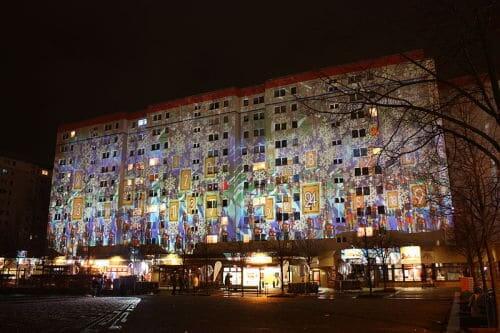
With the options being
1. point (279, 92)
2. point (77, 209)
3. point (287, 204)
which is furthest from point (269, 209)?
point (77, 209)

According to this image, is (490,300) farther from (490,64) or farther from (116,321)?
(116,321)

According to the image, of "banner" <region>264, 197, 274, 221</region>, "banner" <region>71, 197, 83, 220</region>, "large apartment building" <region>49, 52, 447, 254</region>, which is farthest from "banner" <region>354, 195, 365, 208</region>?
"banner" <region>71, 197, 83, 220</region>

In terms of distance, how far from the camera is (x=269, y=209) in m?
73.6

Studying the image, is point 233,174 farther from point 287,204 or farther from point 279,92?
point 279,92

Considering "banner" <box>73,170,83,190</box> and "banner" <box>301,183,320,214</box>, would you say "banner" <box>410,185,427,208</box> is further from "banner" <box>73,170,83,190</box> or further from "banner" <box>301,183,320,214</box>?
"banner" <box>73,170,83,190</box>

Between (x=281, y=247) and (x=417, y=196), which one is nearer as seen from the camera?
(x=281, y=247)

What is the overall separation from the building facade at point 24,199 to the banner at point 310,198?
8116cm

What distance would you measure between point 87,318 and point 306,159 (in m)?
55.0

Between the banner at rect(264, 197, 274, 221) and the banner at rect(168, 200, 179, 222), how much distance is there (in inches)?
676

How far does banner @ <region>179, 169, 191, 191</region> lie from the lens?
268ft

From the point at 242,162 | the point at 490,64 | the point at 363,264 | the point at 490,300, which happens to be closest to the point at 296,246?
the point at 363,264

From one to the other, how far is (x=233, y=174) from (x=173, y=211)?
510 inches

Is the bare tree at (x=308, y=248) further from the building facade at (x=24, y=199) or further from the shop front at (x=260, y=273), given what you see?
the building facade at (x=24, y=199)

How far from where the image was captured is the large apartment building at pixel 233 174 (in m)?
66.3
